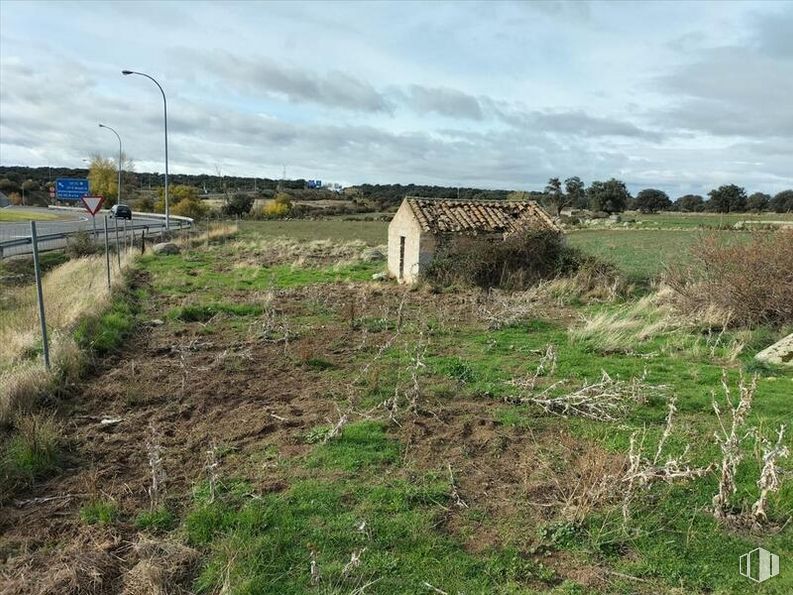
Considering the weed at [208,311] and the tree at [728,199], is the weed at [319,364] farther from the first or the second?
the tree at [728,199]

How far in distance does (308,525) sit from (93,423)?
12.1 ft

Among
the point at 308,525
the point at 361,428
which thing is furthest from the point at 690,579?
the point at 361,428

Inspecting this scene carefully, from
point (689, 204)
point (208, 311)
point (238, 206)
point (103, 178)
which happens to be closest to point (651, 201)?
point (689, 204)

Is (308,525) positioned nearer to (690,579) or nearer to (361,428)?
(361,428)

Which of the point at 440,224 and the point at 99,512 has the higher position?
the point at 440,224

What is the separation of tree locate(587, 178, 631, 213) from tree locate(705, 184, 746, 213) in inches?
526

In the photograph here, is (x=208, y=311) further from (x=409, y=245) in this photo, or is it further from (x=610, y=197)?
(x=610, y=197)

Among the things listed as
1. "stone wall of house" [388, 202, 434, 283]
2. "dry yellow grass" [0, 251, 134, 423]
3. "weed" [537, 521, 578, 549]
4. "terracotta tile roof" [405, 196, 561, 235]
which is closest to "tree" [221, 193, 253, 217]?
"dry yellow grass" [0, 251, 134, 423]

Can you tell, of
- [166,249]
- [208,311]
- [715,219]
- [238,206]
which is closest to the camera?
[208,311]

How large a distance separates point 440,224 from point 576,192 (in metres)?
92.3

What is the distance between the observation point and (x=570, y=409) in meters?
6.68

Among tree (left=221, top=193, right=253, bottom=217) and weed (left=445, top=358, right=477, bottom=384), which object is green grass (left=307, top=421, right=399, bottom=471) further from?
tree (left=221, top=193, right=253, bottom=217)

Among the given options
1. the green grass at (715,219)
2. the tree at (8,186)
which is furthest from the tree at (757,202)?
the tree at (8,186)

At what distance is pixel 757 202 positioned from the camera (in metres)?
82.1
